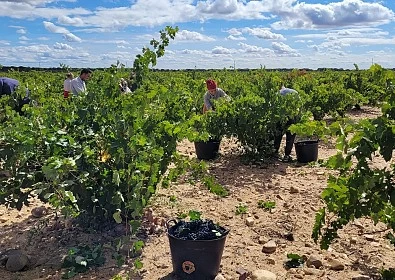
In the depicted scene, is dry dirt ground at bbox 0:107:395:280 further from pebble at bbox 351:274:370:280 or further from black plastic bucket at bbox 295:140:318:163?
black plastic bucket at bbox 295:140:318:163

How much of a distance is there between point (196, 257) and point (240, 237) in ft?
3.68

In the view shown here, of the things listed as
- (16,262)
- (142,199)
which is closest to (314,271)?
(142,199)

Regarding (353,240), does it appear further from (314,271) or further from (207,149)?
(207,149)

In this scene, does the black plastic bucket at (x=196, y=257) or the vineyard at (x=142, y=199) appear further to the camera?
the black plastic bucket at (x=196, y=257)

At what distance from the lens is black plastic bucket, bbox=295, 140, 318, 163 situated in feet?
A: 27.0

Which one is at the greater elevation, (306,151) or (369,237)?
(306,151)

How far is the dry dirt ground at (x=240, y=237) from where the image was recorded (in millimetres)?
4070

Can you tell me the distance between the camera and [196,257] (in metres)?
Answer: 3.77

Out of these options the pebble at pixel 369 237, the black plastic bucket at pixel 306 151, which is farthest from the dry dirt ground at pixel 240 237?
the black plastic bucket at pixel 306 151

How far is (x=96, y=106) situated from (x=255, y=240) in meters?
2.02

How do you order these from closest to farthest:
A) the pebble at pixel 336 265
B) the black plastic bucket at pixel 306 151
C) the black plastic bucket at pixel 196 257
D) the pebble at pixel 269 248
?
1. the black plastic bucket at pixel 196 257
2. the pebble at pixel 336 265
3. the pebble at pixel 269 248
4. the black plastic bucket at pixel 306 151

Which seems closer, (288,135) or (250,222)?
(250,222)

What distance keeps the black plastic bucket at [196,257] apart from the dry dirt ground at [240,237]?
19 centimetres

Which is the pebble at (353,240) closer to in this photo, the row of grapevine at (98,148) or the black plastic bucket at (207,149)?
the row of grapevine at (98,148)
